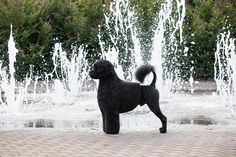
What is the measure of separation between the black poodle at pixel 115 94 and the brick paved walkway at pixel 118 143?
0.85ft

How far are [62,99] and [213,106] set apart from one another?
348 centimetres

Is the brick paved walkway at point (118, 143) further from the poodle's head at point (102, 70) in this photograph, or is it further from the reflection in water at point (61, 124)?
the poodle's head at point (102, 70)

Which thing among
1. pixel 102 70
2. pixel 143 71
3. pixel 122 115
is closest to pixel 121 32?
pixel 122 115

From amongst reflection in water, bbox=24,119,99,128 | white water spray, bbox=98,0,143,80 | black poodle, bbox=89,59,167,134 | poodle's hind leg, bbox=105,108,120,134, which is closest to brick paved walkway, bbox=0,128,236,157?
poodle's hind leg, bbox=105,108,120,134

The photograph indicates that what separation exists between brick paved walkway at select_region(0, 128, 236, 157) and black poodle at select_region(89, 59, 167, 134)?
258 millimetres

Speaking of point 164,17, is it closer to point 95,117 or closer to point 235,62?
point 235,62

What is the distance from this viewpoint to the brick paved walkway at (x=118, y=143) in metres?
7.31

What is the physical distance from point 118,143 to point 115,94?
86cm

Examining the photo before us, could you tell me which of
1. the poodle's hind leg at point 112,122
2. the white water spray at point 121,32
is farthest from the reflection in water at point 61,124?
the white water spray at point 121,32

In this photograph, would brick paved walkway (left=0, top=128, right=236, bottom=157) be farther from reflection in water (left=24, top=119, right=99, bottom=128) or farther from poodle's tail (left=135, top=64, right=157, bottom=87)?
poodle's tail (left=135, top=64, right=157, bottom=87)

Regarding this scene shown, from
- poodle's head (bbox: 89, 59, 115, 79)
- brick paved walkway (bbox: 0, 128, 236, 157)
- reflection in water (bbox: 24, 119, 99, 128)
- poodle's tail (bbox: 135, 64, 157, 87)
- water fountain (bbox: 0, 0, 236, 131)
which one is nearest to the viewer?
brick paved walkway (bbox: 0, 128, 236, 157)

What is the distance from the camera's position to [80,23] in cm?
2053

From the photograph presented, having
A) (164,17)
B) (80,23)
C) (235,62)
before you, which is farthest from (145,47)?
(235,62)

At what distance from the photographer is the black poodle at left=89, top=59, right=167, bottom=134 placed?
8578 millimetres
